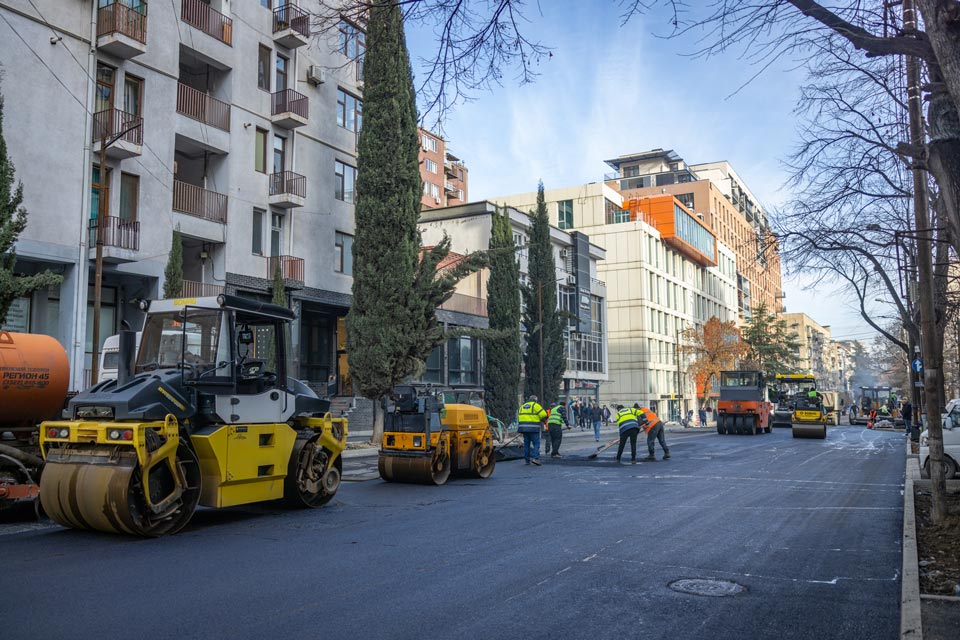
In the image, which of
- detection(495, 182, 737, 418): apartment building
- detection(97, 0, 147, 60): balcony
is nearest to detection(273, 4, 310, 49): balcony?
detection(97, 0, 147, 60): balcony

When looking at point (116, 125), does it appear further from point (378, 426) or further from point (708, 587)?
point (708, 587)

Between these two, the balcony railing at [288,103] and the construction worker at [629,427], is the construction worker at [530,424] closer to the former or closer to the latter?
the construction worker at [629,427]

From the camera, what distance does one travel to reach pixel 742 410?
37719 mm

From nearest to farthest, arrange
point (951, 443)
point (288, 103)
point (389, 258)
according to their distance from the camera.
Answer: point (951, 443) → point (389, 258) → point (288, 103)

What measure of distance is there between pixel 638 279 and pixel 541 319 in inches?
1178

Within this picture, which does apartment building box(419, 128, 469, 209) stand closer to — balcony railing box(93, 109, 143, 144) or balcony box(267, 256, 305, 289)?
balcony box(267, 256, 305, 289)

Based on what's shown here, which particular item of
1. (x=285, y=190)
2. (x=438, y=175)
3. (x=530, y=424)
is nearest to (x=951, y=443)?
(x=530, y=424)

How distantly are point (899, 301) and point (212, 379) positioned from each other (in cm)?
2261

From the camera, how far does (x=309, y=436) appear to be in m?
11.7

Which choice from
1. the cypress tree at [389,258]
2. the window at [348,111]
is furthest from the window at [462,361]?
the cypress tree at [389,258]

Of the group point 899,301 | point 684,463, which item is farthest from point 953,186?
point 899,301

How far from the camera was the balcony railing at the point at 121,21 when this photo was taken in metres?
22.0

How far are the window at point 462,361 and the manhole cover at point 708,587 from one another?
31.5m

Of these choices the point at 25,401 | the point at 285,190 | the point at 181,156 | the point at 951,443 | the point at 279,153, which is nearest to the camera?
the point at 25,401
